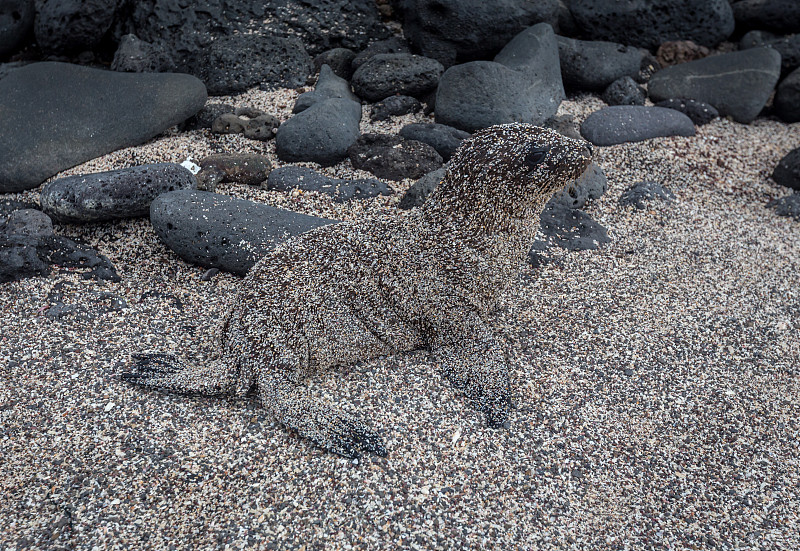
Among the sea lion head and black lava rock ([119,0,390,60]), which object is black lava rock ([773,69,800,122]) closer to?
black lava rock ([119,0,390,60])

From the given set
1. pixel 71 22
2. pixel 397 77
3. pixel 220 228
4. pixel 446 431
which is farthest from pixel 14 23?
pixel 446 431

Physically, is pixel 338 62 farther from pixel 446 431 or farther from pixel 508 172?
pixel 446 431

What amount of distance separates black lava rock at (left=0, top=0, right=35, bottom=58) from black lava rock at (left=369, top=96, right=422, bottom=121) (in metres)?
3.76

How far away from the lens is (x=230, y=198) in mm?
3887

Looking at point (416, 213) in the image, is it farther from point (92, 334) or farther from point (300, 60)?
point (300, 60)

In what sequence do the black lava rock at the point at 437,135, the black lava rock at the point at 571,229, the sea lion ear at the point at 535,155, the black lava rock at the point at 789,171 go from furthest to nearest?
the black lava rock at the point at 789,171 < the black lava rock at the point at 437,135 < the black lava rock at the point at 571,229 < the sea lion ear at the point at 535,155

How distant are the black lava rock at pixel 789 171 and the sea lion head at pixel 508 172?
3.34 meters

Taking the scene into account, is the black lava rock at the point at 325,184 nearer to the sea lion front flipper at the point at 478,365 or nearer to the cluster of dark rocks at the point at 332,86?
the cluster of dark rocks at the point at 332,86

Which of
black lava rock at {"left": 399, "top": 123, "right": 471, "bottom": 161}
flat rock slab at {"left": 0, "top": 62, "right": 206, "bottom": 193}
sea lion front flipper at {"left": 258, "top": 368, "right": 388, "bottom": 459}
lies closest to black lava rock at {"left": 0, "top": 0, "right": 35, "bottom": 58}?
flat rock slab at {"left": 0, "top": 62, "right": 206, "bottom": 193}

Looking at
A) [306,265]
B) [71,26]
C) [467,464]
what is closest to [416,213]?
[306,265]

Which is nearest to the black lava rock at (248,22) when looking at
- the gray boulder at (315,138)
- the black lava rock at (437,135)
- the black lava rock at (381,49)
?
the black lava rock at (381,49)

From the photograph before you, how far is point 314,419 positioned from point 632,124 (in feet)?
13.6

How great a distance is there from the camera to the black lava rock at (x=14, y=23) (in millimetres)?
6125

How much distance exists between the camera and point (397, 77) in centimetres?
563
